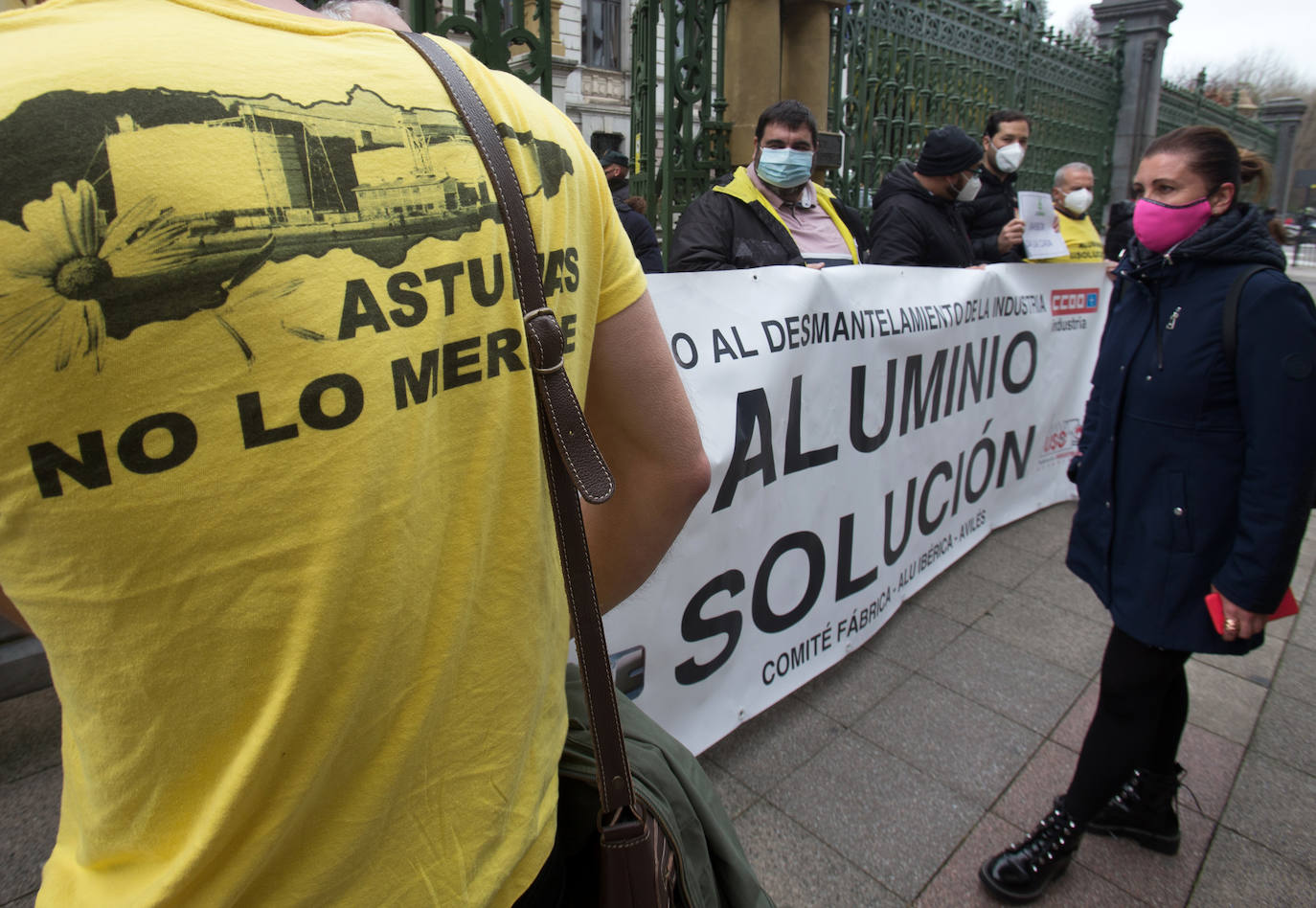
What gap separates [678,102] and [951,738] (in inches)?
130

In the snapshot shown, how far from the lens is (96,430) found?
59 cm

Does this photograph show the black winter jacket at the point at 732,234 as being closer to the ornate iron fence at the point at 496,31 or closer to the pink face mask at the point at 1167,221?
the ornate iron fence at the point at 496,31

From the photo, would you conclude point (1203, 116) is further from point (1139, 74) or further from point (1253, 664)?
point (1253, 664)

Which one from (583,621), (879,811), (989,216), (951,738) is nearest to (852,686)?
(951,738)

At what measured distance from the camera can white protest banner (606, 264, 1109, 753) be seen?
97.5 inches

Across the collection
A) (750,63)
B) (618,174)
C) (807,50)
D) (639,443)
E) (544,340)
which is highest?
(807,50)

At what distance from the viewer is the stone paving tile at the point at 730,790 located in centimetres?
252

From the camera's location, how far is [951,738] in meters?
2.86

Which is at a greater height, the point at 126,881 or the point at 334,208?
the point at 334,208

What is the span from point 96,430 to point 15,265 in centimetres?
12

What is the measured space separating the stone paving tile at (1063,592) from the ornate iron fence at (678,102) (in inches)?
99.4

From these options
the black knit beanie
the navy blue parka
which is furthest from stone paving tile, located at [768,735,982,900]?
the black knit beanie

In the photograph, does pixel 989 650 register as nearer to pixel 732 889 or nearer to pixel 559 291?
pixel 732 889

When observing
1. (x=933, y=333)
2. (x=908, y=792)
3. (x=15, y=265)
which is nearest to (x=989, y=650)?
(x=908, y=792)
